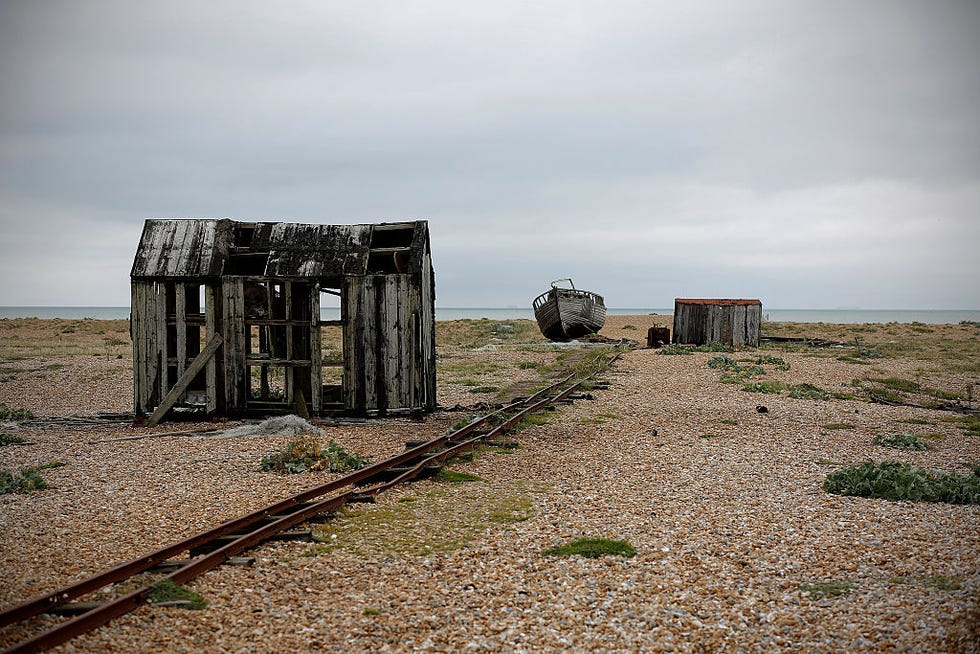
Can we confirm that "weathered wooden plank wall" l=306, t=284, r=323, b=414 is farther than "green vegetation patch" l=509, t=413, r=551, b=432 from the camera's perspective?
Yes

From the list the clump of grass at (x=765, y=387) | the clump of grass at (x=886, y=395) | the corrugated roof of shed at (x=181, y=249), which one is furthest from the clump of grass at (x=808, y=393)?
the corrugated roof of shed at (x=181, y=249)

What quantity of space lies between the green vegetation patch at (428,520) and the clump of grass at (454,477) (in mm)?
222

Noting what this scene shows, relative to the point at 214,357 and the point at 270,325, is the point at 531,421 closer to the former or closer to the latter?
the point at 270,325

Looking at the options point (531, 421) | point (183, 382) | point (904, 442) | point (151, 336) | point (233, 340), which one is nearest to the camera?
point (904, 442)

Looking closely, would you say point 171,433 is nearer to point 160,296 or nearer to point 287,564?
point 160,296

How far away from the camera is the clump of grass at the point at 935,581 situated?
5.84 m

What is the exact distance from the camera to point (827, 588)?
5953mm

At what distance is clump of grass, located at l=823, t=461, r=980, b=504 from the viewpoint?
8.73 m

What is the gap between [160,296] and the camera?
1582 cm

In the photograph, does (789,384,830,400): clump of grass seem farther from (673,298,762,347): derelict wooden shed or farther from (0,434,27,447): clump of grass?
(673,298,762,347): derelict wooden shed

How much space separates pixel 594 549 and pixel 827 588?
1.97 m

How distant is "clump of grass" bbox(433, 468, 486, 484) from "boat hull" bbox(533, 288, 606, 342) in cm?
3541

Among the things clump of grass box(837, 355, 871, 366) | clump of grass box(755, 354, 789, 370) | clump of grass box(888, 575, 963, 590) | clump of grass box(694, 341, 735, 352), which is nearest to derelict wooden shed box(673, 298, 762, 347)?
clump of grass box(694, 341, 735, 352)

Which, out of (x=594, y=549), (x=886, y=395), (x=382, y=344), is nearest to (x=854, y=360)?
(x=886, y=395)
